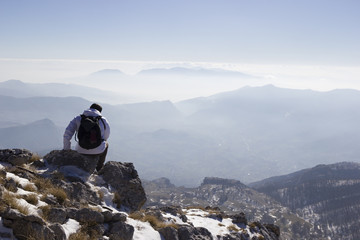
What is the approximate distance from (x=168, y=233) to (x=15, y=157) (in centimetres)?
1024

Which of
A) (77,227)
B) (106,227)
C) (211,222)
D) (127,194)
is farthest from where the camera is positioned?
(211,222)

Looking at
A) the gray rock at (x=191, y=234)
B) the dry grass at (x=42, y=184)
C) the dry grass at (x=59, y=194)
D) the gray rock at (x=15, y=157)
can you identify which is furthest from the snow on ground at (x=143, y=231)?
the gray rock at (x=15, y=157)

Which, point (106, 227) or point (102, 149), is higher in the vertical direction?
point (102, 149)

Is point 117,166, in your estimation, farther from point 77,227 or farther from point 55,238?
point 55,238

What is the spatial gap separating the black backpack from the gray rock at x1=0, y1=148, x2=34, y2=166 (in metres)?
3.64

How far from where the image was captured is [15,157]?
603 inches

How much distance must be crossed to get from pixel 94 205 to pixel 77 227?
399cm

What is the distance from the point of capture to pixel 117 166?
64.6ft

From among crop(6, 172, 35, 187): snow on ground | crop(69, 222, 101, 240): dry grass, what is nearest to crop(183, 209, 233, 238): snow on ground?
crop(69, 222, 101, 240): dry grass

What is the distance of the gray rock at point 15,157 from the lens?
15078 millimetres

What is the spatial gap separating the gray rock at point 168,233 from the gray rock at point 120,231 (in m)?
2.75

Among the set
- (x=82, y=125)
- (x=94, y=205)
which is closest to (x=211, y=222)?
(x=94, y=205)

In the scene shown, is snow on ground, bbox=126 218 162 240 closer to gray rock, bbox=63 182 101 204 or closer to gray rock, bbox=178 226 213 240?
gray rock, bbox=178 226 213 240

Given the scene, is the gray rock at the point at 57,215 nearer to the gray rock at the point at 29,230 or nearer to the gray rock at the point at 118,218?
the gray rock at the point at 29,230
